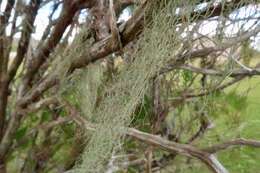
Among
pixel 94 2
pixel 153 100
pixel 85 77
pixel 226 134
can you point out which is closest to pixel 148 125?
pixel 153 100

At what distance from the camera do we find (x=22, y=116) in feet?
5.23

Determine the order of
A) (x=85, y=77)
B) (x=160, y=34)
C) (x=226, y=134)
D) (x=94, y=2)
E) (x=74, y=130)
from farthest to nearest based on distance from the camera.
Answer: (x=226, y=134), (x=74, y=130), (x=85, y=77), (x=94, y=2), (x=160, y=34)

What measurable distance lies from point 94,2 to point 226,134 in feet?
3.82

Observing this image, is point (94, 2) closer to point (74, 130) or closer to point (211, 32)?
point (211, 32)

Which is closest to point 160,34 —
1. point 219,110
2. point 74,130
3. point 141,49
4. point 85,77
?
point 141,49

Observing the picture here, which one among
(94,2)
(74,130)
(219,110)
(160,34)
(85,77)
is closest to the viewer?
(160,34)

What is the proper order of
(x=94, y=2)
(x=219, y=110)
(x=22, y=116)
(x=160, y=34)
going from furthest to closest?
1. (x=219, y=110)
2. (x=22, y=116)
3. (x=94, y=2)
4. (x=160, y=34)

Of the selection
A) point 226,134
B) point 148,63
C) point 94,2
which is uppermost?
point 94,2

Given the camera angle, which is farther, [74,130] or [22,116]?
[74,130]

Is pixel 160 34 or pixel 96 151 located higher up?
pixel 160 34

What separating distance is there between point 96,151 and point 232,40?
390 mm

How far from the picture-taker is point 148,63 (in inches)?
37.8

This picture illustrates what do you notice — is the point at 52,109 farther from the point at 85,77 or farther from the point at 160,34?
the point at 160,34

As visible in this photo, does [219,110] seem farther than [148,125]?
Yes
